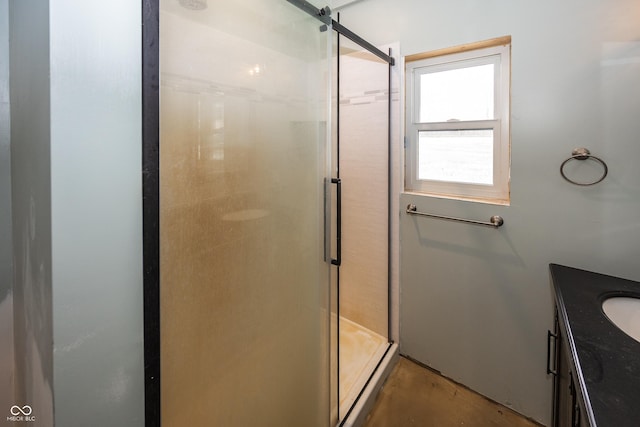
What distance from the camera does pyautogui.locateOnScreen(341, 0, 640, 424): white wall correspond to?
1.29 m

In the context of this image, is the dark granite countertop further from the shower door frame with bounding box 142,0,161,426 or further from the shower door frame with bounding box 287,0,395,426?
the shower door frame with bounding box 142,0,161,426

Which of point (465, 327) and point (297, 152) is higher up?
point (297, 152)

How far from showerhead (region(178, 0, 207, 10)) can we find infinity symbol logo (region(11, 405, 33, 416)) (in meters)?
1.20

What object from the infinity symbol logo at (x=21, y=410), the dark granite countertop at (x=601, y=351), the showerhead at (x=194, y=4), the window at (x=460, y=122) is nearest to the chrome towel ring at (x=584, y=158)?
the window at (x=460, y=122)

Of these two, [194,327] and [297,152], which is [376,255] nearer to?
[297,152]

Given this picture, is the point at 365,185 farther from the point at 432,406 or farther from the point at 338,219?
the point at 432,406

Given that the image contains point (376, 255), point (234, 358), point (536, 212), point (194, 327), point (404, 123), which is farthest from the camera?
point (376, 255)

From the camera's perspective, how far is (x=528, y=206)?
1.53 m

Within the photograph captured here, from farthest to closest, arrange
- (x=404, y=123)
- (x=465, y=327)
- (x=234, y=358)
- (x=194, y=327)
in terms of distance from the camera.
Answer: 1. (x=404, y=123)
2. (x=465, y=327)
3. (x=234, y=358)
4. (x=194, y=327)

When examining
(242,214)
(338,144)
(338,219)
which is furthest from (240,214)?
(338,144)

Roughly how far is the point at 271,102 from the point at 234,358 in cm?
85

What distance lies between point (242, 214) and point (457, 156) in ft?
4.58

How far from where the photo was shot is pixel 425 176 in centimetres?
197

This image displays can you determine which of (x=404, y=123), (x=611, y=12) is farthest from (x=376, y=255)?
(x=611, y=12)
